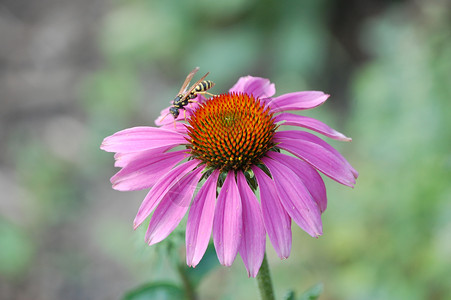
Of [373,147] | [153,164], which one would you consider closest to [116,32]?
[373,147]

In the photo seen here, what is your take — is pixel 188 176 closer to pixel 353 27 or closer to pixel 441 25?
pixel 441 25

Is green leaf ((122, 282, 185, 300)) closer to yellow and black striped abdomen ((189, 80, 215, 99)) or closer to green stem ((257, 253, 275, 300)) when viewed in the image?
green stem ((257, 253, 275, 300))

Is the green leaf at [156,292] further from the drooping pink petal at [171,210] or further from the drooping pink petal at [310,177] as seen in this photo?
the drooping pink petal at [310,177]

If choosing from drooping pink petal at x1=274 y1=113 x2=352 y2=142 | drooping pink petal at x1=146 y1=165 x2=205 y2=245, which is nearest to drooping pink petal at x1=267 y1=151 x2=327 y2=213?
drooping pink petal at x1=274 y1=113 x2=352 y2=142

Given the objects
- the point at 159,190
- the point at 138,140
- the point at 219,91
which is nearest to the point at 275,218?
the point at 159,190

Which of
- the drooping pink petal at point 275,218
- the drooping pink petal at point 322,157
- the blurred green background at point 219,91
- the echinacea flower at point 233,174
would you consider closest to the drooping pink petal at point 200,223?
the echinacea flower at point 233,174

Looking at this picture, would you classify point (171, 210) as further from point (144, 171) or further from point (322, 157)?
point (322, 157)
